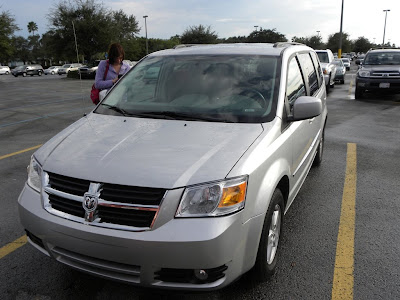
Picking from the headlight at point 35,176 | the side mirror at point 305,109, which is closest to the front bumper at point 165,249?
the headlight at point 35,176

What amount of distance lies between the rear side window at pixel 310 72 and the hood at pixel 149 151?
170 cm

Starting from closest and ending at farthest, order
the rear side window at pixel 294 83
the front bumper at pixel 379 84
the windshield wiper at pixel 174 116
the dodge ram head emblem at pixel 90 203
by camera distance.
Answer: the dodge ram head emblem at pixel 90 203
the windshield wiper at pixel 174 116
the rear side window at pixel 294 83
the front bumper at pixel 379 84

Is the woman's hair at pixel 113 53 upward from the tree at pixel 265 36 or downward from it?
downward

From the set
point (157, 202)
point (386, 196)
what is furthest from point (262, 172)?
point (386, 196)

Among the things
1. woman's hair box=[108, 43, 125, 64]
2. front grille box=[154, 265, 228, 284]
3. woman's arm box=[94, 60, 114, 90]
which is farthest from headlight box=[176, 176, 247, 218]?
woman's hair box=[108, 43, 125, 64]

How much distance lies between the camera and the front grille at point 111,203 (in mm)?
2064

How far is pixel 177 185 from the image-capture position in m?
2.07

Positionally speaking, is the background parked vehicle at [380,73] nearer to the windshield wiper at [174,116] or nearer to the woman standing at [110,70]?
the woman standing at [110,70]

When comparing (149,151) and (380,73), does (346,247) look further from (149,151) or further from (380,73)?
(380,73)

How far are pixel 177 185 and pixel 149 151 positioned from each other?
0.42 metres

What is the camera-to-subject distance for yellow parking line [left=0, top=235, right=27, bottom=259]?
10.1 feet

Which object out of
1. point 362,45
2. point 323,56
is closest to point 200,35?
point 323,56

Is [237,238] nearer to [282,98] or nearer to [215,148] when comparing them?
[215,148]

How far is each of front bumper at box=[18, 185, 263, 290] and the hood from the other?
20 centimetres
